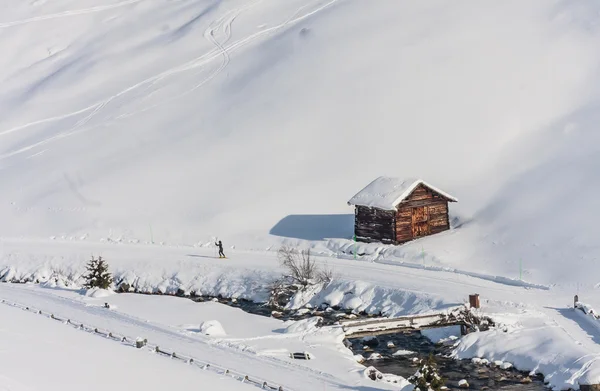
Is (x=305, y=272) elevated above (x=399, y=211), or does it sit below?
below

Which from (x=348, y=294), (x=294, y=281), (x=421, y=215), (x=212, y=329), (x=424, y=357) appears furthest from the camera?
(x=421, y=215)

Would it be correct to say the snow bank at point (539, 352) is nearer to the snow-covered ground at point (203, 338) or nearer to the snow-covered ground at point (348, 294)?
the snow-covered ground at point (348, 294)

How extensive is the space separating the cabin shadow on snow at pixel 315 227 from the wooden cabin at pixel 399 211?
2258 millimetres

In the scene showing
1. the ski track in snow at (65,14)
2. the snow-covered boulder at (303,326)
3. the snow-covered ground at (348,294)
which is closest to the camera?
the snow-covered ground at (348,294)

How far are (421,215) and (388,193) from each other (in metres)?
2.48

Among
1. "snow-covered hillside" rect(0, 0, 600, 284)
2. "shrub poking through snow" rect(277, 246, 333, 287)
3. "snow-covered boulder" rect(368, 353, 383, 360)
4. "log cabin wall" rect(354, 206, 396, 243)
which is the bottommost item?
"snow-covered boulder" rect(368, 353, 383, 360)

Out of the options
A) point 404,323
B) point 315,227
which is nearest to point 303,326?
point 404,323

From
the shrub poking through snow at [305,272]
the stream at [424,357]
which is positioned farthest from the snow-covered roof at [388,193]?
the stream at [424,357]

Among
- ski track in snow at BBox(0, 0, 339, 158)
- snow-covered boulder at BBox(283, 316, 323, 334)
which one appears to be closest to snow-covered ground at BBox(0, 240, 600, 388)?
snow-covered boulder at BBox(283, 316, 323, 334)

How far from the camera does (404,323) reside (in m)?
32.3

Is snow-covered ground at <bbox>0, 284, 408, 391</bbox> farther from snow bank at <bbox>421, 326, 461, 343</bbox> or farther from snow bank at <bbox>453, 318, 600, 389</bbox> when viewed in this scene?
snow bank at <bbox>453, 318, 600, 389</bbox>

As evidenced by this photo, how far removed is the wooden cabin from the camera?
4547 cm

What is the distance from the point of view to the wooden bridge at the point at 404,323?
32.2 m

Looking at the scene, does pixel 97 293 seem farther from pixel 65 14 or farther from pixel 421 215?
pixel 65 14
